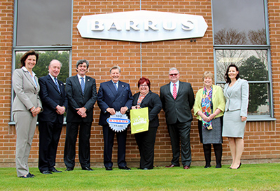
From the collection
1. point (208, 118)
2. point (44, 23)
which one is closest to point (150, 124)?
point (208, 118)

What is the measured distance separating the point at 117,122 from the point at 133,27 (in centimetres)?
239

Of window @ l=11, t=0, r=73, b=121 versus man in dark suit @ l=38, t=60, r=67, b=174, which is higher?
window @ l=11, t=0, r=73, b=121

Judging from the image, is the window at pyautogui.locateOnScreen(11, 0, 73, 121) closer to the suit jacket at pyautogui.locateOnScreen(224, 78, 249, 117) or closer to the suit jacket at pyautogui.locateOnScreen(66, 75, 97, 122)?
the suit jacket at pyautogui.locateOnScreen(66, 75, 97, 122)

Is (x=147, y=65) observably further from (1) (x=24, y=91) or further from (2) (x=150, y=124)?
(1) (x=24, y=91)

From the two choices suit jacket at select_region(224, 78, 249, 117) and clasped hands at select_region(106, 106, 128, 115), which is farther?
clasped hands at select_region(106, 106, 128, 115)

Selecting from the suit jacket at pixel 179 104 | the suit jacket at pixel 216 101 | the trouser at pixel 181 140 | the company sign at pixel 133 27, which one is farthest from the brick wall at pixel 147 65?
the suit jacket at pixel 216 101

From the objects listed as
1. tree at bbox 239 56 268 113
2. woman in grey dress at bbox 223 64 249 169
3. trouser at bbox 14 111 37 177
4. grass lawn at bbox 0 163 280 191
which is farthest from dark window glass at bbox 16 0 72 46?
tree at bbox 239 56 268 113

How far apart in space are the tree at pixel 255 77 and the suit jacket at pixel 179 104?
1.76 meters

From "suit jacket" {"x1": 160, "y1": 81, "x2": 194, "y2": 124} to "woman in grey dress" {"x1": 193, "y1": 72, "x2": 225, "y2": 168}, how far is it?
7.6 inches

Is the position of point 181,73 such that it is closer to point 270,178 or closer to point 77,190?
point 270,178

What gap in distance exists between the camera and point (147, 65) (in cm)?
634

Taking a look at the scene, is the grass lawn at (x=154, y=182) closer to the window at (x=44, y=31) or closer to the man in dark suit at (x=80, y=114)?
the man in dark suit at (x=80, y=114)

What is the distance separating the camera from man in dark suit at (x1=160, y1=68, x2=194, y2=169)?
555cm

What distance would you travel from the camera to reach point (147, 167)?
17.9 ft
